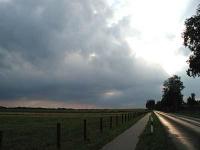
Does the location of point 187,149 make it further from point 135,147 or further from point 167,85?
point 167,85

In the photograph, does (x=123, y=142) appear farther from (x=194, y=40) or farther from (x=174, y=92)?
(x=174, y=92)

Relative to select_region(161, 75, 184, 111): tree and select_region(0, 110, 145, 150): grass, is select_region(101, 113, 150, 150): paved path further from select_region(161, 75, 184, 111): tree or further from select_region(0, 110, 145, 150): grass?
select_region(161, 75, 184, 111): tree

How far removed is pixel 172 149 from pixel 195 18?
1863 inches

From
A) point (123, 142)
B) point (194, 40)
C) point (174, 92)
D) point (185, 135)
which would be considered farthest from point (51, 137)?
point (174, 92)

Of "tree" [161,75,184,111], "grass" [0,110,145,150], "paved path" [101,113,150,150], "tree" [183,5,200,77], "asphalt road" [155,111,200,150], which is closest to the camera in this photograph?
"paved path" [101,113,150,150]

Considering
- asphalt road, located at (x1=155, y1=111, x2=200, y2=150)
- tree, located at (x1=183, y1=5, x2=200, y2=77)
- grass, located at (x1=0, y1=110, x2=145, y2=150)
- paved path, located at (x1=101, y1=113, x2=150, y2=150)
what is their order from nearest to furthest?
1. paved path, located at (x1=101, y1=113, x2=150, y2=150)
2. grass, located at (x1=0, y1=110, x2=145, y2=150)
3. asphalt road, located at (x1=155, y1=111, x2=200, y2=150)
4. tree, located at (x1=183, y1=5, x2=200, y2=77)

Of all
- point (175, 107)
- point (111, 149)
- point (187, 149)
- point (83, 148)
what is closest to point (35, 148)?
point (83, 148)

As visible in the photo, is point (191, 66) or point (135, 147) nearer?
point (135, 147)

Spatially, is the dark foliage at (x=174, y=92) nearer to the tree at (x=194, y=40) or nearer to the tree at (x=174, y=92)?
the tree at (x=174, y=92)

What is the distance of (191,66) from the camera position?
206ft

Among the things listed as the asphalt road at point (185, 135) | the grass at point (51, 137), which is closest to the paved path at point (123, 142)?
the grass at point (51, 137)

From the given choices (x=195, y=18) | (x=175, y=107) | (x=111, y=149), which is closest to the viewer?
(x=111, y=149)

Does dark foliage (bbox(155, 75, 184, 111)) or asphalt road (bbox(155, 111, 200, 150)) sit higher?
dark foliage (bbox(155, 75, 184, 111))

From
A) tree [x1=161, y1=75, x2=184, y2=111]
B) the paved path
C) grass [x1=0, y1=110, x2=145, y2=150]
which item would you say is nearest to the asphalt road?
the paved path
